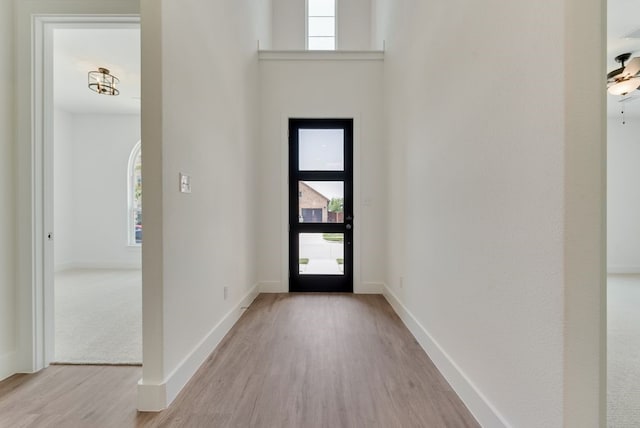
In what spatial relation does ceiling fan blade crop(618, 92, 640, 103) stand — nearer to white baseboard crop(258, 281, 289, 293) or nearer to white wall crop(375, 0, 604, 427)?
white wall crop(375, 0, 604, 427)

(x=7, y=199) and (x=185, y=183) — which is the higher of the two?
(x=185, y=183)

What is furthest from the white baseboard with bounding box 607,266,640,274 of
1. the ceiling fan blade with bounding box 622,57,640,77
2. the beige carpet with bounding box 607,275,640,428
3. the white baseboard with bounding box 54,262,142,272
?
the white baseboard with bounding box 54,262,142,272

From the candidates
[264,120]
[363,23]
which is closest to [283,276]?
[264,120]

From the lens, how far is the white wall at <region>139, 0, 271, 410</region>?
5.45 feet

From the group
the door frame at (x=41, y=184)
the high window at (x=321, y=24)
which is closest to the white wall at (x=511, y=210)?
the door frame at (x=41, y=184)

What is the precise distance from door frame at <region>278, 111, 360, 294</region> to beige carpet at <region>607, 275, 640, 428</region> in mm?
2312

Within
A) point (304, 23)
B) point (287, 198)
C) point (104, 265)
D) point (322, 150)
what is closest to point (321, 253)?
point (287, 198)

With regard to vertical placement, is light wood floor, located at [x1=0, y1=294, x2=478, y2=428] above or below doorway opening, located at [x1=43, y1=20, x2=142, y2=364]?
below

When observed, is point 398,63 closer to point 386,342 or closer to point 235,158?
point 235,158

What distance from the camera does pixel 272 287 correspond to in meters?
4.09

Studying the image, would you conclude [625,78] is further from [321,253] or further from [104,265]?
[104,265]

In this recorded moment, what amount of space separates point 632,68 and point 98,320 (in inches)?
233

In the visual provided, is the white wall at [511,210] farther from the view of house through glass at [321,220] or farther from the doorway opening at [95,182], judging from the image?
the doorway opening at [95,182]

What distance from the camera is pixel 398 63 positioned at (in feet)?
10.8
